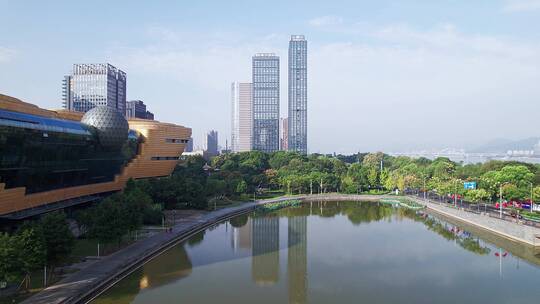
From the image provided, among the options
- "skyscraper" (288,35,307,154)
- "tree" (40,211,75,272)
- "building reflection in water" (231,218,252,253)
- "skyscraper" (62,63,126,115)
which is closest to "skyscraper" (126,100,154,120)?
"skyscraper" (62,63,126,115)

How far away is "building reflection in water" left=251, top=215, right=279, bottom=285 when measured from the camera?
2705 cm

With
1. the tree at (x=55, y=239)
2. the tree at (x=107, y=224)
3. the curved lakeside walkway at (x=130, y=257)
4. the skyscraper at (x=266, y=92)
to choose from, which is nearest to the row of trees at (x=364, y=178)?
Result: the curved lakeside walkway at (x=130, y=257)

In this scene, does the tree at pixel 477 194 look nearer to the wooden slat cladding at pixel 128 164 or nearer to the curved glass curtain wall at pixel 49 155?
the wooden slat cladding at pixel 128 164

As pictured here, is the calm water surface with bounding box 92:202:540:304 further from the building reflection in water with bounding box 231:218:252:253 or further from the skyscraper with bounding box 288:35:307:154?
the skyscraper with bounding box 288:35:307:154

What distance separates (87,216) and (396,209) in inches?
1789

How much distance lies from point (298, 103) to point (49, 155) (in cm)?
13542

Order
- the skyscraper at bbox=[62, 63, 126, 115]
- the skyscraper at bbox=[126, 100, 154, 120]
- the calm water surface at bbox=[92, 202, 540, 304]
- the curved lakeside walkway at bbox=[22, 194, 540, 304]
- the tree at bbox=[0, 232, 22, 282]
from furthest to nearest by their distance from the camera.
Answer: the skyscraper at bbox=[126, 100, 154, 120], the skyscraper at bbox=[62, 63, 126, 115], the calm water surface at bbox=[92, 202, 540, 304], the curved lakeside walkway at bbox=[22, 194, 540, 304], the tree at bbox=[0, 232, 22, 282]

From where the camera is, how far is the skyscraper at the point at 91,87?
Result: 11706 centimetres

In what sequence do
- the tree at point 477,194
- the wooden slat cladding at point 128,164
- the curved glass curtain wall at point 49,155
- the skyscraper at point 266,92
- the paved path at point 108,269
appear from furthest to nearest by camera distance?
the skyscraper at point 266,92, the tree at point 477,194, the wooden slat cladding at point 128,164, the curved glass curtain wall at point 49,155, the paved path at point 108,269

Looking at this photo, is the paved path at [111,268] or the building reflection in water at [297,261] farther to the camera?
the building reflection in water at [297,261]

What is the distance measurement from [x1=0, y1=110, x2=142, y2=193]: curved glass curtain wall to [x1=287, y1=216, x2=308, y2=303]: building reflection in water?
19999mm

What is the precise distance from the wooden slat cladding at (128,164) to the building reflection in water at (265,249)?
47.1 feet

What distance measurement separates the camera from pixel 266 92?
161m

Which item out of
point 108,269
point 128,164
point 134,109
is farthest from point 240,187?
point 134,109
